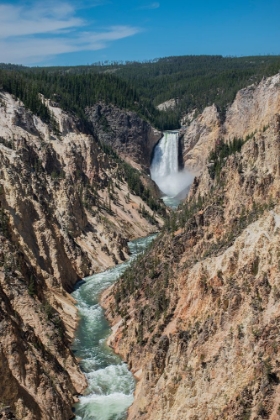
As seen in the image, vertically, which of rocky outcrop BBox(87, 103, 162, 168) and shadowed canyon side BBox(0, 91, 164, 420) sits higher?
rocky outcrop BBox(87, 103, 162, 168)

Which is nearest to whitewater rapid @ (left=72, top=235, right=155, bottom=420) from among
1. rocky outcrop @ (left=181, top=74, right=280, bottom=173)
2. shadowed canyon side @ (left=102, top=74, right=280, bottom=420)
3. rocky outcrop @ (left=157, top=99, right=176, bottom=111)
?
shadowed canyon side @ (left=102, top=74, right=280, bottom=420)

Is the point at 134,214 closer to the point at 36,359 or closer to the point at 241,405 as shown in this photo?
the point at 36,359

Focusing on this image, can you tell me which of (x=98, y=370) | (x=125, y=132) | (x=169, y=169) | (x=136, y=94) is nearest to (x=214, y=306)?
(x=98, y=370)

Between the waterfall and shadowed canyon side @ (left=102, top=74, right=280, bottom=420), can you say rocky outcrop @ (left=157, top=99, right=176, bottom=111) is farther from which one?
shadowed canyon side @ (left=102, top=74, right=280, bottom=420)

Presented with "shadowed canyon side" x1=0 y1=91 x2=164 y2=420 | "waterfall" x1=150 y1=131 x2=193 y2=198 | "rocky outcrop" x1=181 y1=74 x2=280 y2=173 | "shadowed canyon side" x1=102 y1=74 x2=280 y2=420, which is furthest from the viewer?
"waterfall" x1=150 y1=131 x2=193 y2=198

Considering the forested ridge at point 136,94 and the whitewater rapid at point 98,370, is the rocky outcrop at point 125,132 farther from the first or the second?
the whitewater rapid at point 98,370

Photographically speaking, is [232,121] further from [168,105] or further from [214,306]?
[214,306]

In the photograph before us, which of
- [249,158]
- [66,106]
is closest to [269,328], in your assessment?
[249,158]
